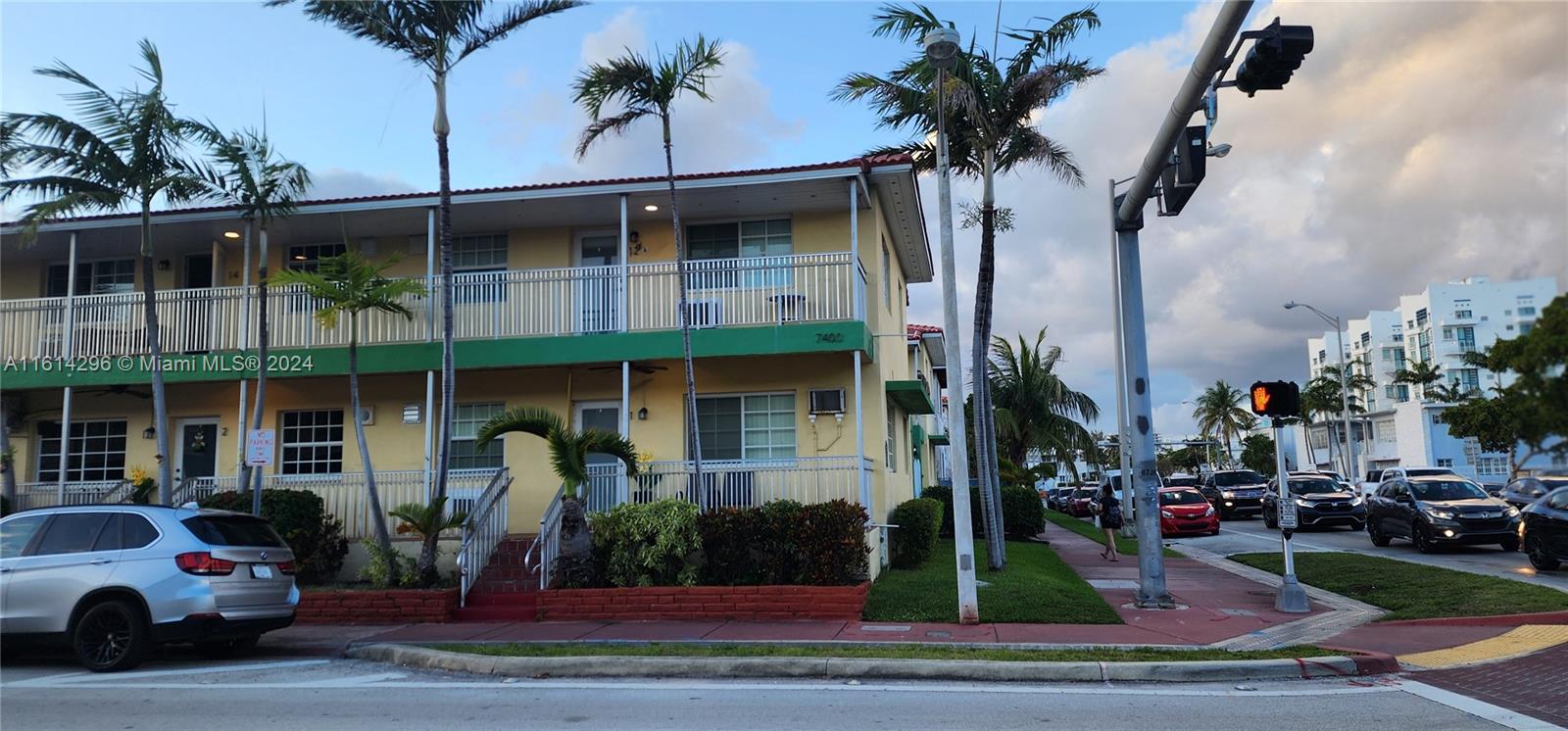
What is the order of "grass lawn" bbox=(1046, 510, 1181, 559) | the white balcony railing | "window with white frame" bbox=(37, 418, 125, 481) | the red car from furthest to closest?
1. the red car
2. "grass lawn" bbox=(1046, 510, 1181, 559)
3. "window with white frame" bbox=(37, 418, 125, 481)
4. the white balcony railing

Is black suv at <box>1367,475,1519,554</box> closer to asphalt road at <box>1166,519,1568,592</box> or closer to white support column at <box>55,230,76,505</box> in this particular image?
asphalt road at <box>1166,519,1568,592</box>

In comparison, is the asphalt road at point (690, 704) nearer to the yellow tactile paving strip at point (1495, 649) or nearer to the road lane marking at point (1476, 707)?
the road lane marking at point (1476, 707)

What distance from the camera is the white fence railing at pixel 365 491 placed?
14992 millimetres

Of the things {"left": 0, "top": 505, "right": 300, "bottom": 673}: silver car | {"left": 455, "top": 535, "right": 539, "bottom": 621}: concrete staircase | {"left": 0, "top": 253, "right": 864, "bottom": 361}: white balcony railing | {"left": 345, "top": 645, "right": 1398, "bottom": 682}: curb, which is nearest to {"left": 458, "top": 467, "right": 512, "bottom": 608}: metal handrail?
{"left": 455, "top": 535, "right": 539, "bottom": 621}: concrete staircase

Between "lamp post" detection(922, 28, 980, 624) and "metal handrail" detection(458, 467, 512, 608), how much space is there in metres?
6.35

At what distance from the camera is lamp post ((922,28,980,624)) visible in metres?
10.8

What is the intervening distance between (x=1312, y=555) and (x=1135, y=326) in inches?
336

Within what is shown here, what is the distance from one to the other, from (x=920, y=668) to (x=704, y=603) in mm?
4056

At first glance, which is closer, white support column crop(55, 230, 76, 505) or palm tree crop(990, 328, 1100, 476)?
white support column crop(55, 230, 76, 505)

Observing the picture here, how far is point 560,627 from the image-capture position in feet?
39.0

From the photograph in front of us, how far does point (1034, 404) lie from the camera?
31.8 metres

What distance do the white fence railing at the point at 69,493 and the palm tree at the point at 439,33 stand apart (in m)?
6.50

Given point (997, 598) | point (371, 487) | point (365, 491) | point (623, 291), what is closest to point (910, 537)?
point (997, 598)

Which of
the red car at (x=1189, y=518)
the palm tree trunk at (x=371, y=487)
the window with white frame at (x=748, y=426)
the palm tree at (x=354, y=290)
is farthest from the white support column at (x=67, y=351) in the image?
the red car at (x=1189, y=518)
